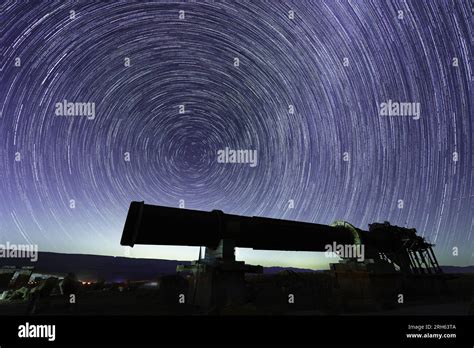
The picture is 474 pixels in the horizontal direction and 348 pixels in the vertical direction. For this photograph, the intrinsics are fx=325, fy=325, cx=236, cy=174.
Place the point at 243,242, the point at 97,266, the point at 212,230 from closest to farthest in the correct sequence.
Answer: the point at 212,230 → the point at 243,242 → the point at 97,266

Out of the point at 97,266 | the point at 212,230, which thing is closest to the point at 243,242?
the point at 212,230

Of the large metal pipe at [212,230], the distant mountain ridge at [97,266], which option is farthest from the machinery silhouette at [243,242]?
the distant mountain ridge at [97,266]

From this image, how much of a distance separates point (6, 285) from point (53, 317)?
45.0 metres

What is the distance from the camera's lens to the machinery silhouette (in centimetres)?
1454

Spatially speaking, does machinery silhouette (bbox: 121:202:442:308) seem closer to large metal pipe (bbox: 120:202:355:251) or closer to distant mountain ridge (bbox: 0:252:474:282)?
large metal pipe (bbox: 120:202:355:251)

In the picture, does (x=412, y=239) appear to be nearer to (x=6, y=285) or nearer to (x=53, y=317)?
(x=53, y=317)

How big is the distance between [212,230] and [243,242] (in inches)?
77.1

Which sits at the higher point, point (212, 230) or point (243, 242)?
point (212, 230)

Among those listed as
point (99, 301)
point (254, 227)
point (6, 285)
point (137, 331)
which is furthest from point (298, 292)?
point (6, 285)

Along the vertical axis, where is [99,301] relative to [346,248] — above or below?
below

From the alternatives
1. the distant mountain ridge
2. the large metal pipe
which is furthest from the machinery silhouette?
the distant mountain ridge

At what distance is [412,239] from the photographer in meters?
23.8

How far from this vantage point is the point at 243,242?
16578 millimetres

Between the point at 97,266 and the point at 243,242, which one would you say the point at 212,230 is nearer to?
the point at 243,242
